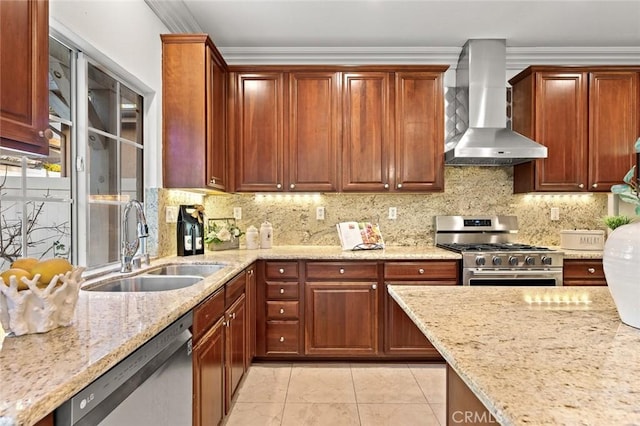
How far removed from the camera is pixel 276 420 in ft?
7.70

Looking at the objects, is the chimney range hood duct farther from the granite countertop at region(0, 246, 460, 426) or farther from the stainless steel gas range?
the granite countertop at region(0, 246, 460, 426)

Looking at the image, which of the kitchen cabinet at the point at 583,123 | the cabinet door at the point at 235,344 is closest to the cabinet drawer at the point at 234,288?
the cabinet door at the point at 235,344

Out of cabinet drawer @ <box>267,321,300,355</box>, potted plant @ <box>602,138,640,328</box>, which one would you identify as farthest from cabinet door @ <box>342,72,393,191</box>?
potted plant @ <box>602,138,640,328</box>

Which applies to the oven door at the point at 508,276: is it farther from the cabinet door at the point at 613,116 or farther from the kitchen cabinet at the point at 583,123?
the cabinet door at the point at 613,116

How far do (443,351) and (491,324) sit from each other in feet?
0.90

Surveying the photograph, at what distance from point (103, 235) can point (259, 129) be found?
5.24 feet

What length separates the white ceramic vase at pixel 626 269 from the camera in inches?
40.6

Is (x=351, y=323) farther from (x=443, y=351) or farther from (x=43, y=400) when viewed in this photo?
(x=43, y=400)

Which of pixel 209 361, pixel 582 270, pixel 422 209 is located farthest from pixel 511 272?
pixel 209 361

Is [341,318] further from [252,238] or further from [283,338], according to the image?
[252,238]

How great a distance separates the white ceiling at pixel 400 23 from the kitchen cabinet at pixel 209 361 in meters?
2.15

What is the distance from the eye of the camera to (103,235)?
93.4 inches

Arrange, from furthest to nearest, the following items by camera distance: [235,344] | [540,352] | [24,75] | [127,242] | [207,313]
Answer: [235,344], [127,242], [207,313], [24,75], [540,352]

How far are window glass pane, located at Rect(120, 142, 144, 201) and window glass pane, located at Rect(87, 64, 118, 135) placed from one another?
188 millimetres
